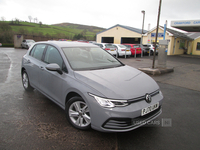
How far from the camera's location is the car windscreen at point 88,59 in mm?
3379

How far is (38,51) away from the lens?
A: 4.45m

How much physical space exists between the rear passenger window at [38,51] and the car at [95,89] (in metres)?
0.10

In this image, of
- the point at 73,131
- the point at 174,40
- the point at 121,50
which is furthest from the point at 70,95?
the point at 174,40

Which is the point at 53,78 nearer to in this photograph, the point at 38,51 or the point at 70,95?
the point at 70,95

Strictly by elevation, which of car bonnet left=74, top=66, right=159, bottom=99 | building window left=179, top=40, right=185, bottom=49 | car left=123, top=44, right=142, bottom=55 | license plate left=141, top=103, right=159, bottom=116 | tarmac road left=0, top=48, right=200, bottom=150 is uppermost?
→ building window left=179, top=40, right=185, bottom=49

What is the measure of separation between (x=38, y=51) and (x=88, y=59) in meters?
1.67

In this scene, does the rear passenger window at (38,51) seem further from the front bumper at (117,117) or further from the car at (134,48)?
the car at (134,48)

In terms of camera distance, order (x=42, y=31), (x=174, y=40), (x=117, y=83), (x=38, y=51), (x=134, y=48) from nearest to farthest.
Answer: (x=117, y=83), (x=38, y=51), (x=134, y=48), (x=174, y=40), (x=42, y=31)

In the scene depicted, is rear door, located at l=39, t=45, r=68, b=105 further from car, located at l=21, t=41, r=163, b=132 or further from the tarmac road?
the tarmac road

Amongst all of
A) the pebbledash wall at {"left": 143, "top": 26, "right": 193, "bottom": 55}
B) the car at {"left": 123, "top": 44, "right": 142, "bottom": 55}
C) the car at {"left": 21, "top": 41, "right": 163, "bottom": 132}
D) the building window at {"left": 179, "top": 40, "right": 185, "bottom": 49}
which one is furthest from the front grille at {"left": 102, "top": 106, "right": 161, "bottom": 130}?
the building window at {"left": 179, "top": 40, "right": 185, "bottom": 49}

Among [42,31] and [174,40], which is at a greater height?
[42,31]

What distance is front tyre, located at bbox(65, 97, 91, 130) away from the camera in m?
2.79

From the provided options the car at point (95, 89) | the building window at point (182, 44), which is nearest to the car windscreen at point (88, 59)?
the car at point (95, 89)

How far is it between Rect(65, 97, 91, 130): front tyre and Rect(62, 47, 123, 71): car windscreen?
2.23ft
